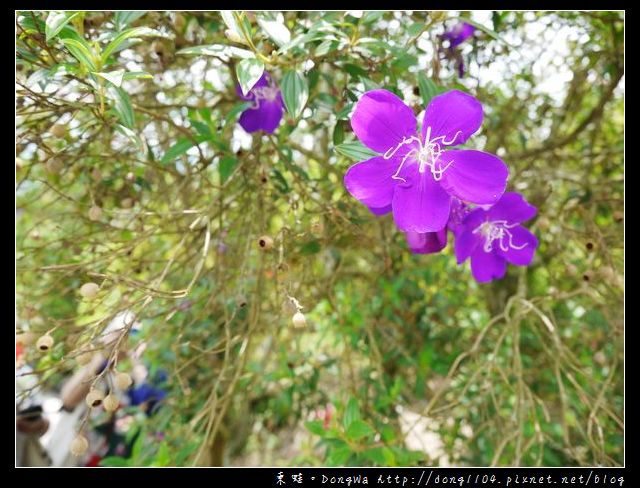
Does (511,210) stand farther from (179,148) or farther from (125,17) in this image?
(125,17)

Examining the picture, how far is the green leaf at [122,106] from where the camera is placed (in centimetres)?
85

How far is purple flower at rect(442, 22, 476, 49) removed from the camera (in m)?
1.23

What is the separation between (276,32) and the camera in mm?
877

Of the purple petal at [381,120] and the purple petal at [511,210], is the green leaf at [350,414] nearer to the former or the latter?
the purple petal at [511,210]

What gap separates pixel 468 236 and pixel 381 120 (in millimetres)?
318

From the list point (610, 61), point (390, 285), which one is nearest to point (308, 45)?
point (390, 285)

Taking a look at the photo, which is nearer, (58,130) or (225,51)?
(225,51)

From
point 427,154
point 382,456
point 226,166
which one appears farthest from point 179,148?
point 382,456

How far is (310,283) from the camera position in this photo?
1305 millimetres

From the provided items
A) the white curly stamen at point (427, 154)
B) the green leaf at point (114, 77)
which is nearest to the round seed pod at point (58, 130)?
the green leaf at point (114, 77)

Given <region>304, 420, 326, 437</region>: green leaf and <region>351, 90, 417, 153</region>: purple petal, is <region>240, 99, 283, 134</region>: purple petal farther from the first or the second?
<region>304, 420, 326, 437</region>: green leaf

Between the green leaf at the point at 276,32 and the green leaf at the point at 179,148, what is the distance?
254 millimetres

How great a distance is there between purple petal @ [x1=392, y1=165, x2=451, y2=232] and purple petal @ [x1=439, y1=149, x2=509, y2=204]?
0.02 meters
